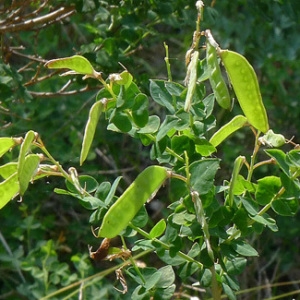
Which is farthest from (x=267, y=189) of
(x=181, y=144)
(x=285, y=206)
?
(x=181, y=144)

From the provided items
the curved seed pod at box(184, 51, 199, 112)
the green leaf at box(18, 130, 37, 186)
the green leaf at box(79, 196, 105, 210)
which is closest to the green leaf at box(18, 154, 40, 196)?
the green leaf at box(18, 130, 37, 186)

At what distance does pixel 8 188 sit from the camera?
3.37 ft

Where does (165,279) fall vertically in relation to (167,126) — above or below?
below

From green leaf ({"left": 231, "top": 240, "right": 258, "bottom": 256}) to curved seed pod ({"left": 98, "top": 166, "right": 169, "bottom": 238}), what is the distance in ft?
0.63

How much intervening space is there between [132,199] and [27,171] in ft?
0.45

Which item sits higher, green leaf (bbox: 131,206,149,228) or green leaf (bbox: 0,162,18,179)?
green leaf (bbox: 0,162,18,179)

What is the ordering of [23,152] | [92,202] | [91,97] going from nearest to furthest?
[23,152]
[92,202]
[91,97]

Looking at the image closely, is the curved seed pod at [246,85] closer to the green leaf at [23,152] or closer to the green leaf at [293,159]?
the green leaf at [293,159]

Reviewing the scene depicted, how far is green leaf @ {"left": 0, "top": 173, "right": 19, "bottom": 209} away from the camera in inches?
40.3

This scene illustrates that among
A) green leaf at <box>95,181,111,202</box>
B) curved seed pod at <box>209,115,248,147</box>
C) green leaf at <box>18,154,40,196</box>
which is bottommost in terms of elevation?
green leaf at <box>95,181,111,202</box>

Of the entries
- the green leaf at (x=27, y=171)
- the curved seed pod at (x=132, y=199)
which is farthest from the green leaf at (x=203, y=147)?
the green leaf at (x=27, y=171)

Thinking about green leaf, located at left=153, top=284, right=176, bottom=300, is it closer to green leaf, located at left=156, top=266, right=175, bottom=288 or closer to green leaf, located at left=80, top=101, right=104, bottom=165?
green leaf, located at left=156, top=266, right=175, bottom=288

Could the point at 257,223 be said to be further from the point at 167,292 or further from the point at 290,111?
the point at 290,111

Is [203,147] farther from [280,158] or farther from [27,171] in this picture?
[27,171]
